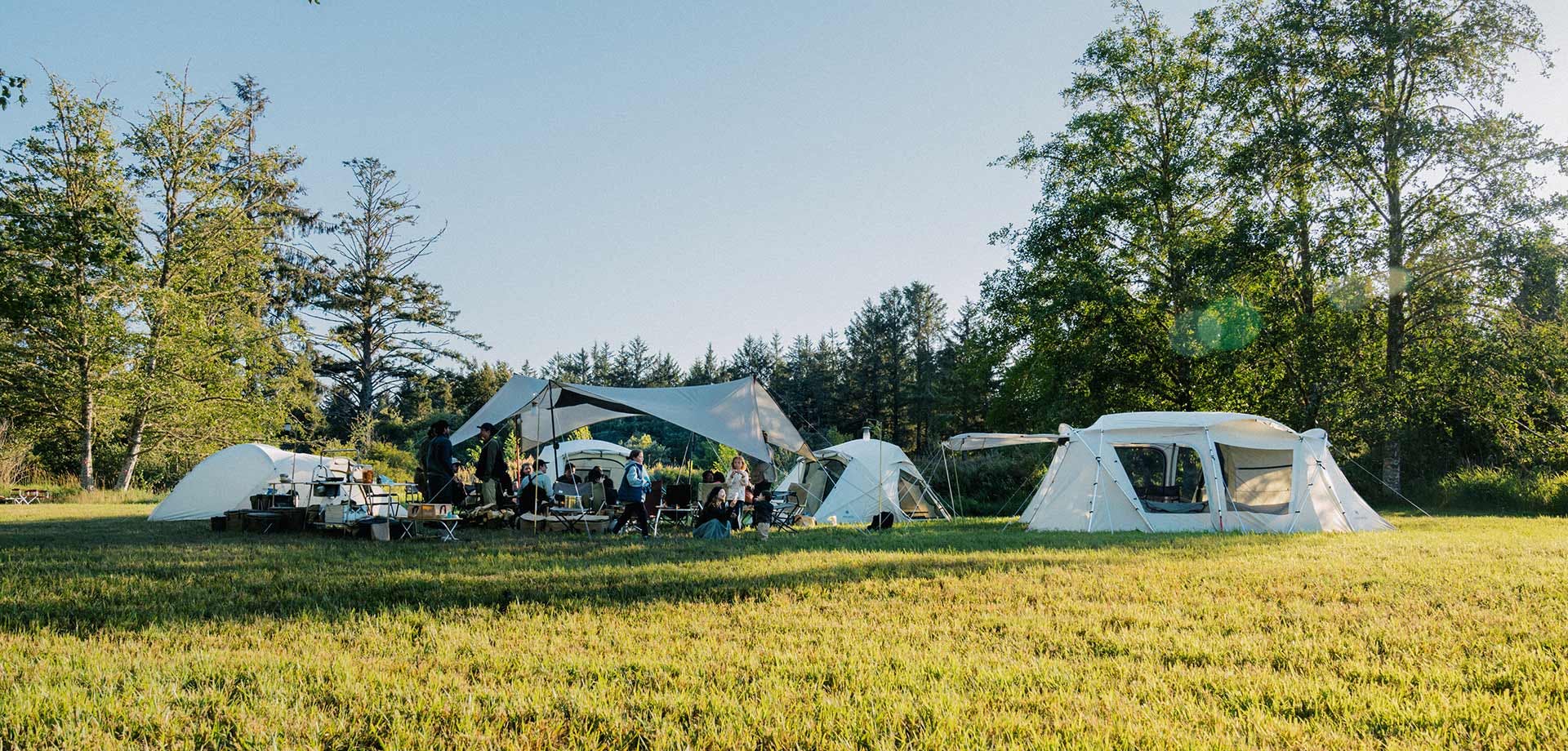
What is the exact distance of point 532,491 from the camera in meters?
11.2

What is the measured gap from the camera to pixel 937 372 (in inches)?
1822

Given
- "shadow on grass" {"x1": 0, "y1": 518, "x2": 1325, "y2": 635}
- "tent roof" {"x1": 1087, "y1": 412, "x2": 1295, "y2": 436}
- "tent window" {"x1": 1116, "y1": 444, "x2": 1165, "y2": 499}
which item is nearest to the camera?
"shadow on grass" {"x1": 0, "y1": 518, "x2": 1325, "y2": 635}

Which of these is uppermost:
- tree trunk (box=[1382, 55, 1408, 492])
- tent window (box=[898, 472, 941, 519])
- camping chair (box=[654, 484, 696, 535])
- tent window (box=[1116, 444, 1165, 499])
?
tree trunk (box=[1382, 55, 1408, 492])

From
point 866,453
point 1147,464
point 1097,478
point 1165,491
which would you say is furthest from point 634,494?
point 1147,464

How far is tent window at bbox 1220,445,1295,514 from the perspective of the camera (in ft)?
38.8

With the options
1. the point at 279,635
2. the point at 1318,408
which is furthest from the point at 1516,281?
the point at 279,635

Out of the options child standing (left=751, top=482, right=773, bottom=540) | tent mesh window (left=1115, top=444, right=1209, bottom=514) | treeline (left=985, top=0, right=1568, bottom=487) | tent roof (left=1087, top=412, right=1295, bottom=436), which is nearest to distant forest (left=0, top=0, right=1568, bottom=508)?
treeline (left=985, top=0, right=1568, bottom=487)

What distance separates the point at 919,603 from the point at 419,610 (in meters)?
2.81

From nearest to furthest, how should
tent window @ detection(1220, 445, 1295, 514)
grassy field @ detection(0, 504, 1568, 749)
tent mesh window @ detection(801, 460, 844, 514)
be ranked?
grassy field @ detection(0, 504, 1568, 749), tent window @ detection(1220, 445, 1295, 514), tent mesh window @ detection(801, 460, 844, 514)

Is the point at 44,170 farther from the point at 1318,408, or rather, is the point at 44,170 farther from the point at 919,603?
the point at 1318,408

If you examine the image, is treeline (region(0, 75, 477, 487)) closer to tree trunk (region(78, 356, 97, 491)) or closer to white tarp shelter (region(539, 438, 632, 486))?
tree trunk (region(78, 356, 97, 491))

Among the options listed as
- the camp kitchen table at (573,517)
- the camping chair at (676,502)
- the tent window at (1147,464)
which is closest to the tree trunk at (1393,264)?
the tent window at (1147,464)

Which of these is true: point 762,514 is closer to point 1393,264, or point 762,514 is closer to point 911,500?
point 911,500

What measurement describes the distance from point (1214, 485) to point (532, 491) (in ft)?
29.1
